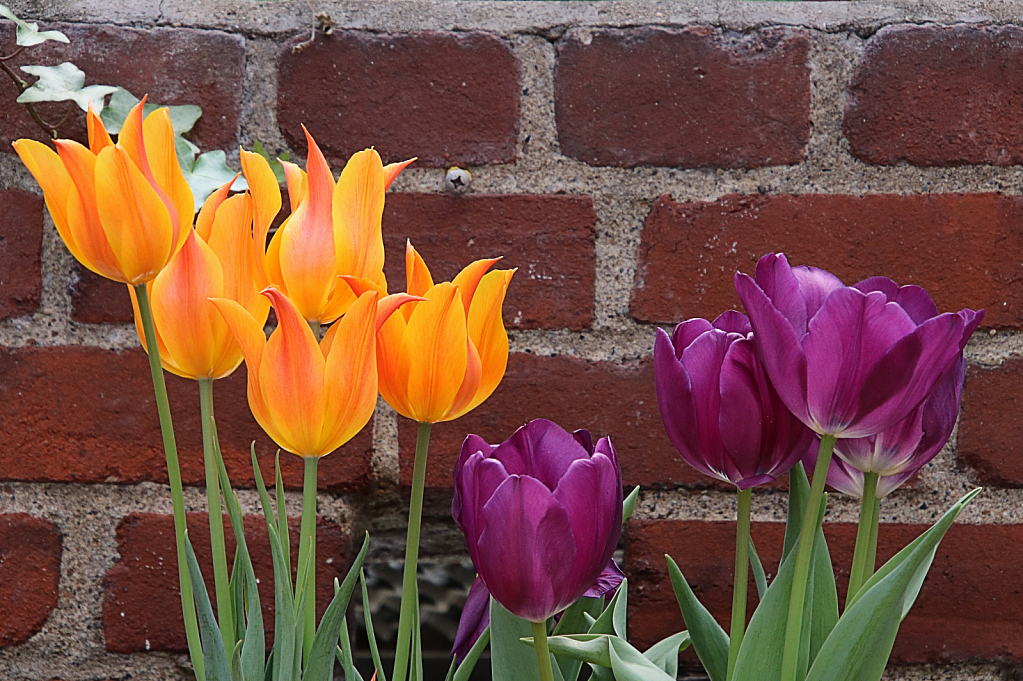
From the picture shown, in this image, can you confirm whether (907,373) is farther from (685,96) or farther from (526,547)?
(685,96)

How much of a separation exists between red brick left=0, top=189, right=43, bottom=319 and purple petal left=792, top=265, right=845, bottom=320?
1.42 feet

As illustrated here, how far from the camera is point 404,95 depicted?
49 centimetres

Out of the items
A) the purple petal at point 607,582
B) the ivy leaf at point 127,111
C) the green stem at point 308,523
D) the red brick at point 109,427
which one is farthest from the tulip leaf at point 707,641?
the ivy leaf at point 127,111

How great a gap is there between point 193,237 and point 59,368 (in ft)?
0.88

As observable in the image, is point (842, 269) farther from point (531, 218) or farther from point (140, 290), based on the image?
point (140, 290)

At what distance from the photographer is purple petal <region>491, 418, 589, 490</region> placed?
0.27 metres

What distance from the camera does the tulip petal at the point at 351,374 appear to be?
0.26 metres

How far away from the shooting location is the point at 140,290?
274 millimetres

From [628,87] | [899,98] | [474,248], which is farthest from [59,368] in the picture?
[899,98]

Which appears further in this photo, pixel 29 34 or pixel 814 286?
→ pixel 29 34

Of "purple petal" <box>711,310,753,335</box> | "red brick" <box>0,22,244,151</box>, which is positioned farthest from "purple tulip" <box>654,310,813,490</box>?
"red brick" <box>0,22,244,151</box>

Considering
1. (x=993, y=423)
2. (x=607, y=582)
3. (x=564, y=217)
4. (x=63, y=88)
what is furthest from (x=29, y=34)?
(x=993, y=423)

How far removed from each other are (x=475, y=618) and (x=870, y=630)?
0.51ft

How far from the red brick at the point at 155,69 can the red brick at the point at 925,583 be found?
13.8 inches
